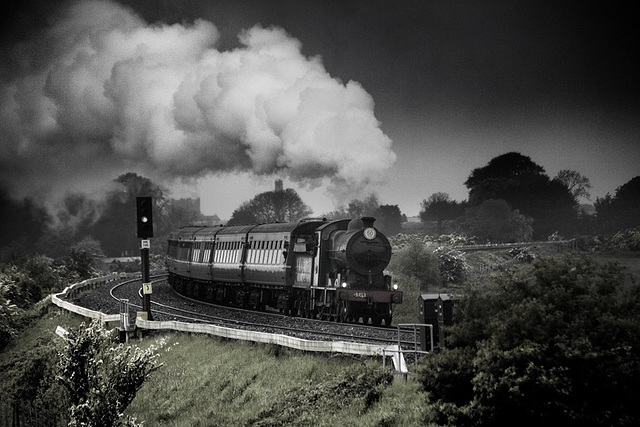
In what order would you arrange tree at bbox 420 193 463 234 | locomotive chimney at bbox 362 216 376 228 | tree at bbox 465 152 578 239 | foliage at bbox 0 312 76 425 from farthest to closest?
tree at bbox 420 193 463 234 → tree at bbox 465 152 578 239 → locomotive chimney at bbox 362 216 376 228 → foliage at bbox 0 312 76 425

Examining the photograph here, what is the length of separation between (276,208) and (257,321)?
4769cm

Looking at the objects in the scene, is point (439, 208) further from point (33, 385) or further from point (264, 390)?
point (264, 390)

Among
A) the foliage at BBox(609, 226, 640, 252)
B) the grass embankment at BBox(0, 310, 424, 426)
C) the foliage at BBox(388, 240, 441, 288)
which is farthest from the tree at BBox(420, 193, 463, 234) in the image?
the grass embankment at BBox(0, 310, 424, 426)

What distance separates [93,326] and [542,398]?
9.30 metres

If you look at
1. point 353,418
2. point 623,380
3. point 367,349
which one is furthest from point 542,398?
Result: point 367,349

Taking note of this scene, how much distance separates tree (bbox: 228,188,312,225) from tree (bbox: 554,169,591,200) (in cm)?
2834

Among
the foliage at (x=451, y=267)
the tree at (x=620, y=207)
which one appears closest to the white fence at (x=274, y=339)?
the foliage at (x=451, y=267)

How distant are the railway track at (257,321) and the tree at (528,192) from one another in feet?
85.6

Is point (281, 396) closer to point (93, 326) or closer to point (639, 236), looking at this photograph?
point (93, 326)

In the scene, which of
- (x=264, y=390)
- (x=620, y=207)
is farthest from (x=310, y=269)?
(x=620, y=207)

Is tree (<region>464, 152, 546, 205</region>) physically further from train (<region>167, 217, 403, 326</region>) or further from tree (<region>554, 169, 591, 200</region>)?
train (<region>167, 217, 403, 326</region>)

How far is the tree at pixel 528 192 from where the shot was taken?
153 feet

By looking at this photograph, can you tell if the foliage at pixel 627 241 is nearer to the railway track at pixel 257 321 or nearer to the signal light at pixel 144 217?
the railway track at pixel 257 321

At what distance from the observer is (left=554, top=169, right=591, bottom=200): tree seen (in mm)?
46625
